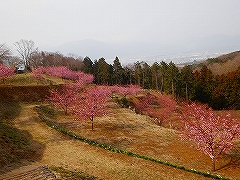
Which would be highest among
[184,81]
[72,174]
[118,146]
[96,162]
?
[184,81]

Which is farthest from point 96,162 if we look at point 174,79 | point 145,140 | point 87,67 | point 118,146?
point 87,67

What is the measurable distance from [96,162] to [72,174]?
10.4 ft

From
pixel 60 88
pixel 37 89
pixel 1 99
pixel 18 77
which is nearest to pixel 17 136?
pixel 1 99

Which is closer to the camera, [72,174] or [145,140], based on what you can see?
[72,174]

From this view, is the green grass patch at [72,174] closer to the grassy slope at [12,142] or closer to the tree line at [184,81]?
the grassy slope at [12,142]

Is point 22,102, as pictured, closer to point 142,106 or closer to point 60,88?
point 60,88

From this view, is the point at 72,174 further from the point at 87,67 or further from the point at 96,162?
the point at 87,67

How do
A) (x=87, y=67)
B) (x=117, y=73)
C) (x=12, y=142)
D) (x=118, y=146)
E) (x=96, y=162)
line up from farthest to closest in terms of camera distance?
(x=87, y=67)
(x=117, y=73)
(x=118, y=146)
(x=12, y=142)
(x=96, y=162)

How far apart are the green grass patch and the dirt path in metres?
0.64

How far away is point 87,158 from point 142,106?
85.7ft

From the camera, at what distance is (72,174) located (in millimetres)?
12781

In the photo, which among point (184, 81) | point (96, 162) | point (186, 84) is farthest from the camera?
point (184, 81)

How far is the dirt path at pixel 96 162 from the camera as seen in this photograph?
14219mm

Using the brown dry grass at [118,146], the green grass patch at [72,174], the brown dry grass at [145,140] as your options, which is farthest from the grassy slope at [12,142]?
the brown dry grass at [145,140]
